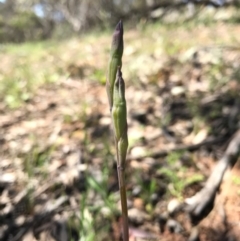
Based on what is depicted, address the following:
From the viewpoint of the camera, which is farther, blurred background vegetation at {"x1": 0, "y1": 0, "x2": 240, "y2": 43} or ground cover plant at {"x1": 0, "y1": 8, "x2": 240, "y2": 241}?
blurred background vegetation at {"x1": 0, "y1": 0, "x2": 240, "y2": 43}

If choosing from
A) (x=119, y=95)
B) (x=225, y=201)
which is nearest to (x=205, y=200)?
(x=225, y=201)

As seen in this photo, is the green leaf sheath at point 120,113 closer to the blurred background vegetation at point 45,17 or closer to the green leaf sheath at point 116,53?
the green leaf sheath at point 116,53

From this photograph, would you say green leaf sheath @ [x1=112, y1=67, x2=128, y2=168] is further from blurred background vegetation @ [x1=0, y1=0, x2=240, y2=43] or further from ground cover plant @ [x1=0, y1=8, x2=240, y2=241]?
blurred background vegetation @ [x1=0, y1=0, x2=240, y2=43]

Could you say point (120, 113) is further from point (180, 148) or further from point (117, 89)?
point (180, 148)

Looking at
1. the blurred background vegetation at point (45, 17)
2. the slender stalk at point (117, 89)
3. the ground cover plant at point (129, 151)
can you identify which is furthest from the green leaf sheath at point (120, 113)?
the blurred background vegetation at point (45, 17)

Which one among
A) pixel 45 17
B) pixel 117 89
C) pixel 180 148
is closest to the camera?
pixel 117 89

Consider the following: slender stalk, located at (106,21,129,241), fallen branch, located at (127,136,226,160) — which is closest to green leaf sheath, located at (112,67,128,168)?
slender stalk, located at (106,21,129,241)

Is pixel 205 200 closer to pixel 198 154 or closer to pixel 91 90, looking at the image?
pixel 198 154

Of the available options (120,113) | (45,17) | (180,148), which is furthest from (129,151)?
(45,17)
